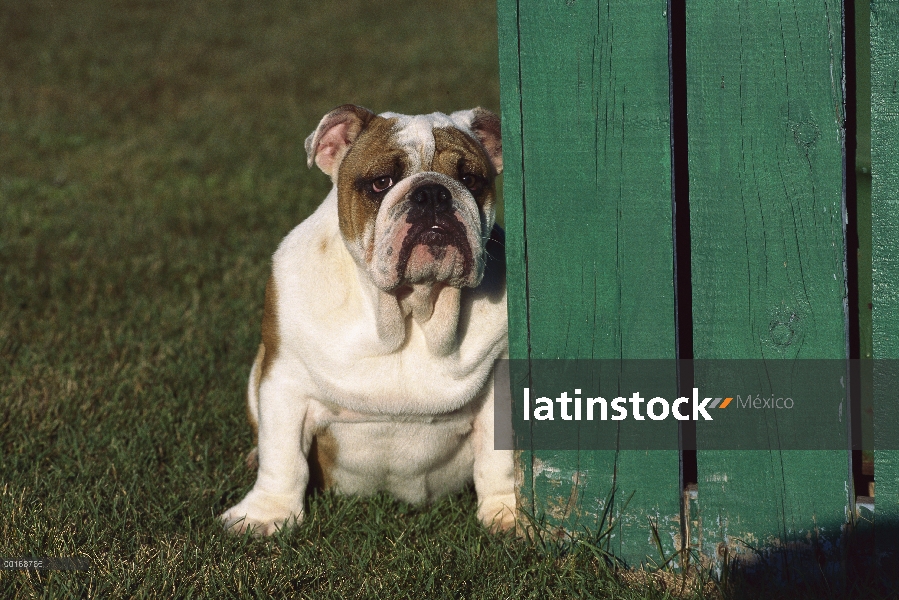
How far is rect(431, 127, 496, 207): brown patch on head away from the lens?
3.19 m

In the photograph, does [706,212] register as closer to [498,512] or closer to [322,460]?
[498,512]

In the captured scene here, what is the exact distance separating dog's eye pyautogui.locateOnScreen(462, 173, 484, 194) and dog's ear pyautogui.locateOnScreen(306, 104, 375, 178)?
0.41 m

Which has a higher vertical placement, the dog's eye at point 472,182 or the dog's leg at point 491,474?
the dog's eye at point 472,182

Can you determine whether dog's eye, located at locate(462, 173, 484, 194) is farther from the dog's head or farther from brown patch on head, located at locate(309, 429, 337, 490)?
brown patch on head, located at locate(309, 429, 337, 490)

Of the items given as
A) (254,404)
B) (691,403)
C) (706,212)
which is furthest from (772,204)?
(254,404)

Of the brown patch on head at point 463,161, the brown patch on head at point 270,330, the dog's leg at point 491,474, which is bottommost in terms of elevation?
the dog's leg at point 491,474

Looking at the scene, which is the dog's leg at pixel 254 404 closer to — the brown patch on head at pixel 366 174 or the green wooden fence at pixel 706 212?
the brown patch on head at pixel 366 174

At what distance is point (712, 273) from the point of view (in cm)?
287

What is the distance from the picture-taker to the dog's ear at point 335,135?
3314mm

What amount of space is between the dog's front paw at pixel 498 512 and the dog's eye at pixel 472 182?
102 cm

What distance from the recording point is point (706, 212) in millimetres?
2838

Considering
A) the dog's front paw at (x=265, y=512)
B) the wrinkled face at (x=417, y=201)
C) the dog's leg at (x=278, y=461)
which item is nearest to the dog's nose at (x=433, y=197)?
the wrinkled face at (x=417, y=201)

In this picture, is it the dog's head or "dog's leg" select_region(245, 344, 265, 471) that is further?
"dog's leg" select_region(245, 344, 265, 471)

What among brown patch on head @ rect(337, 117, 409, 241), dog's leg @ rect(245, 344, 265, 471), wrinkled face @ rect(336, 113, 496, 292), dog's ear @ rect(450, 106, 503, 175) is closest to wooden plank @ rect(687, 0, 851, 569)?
wrinkled face @ rect(336, 113, 496, 292)
